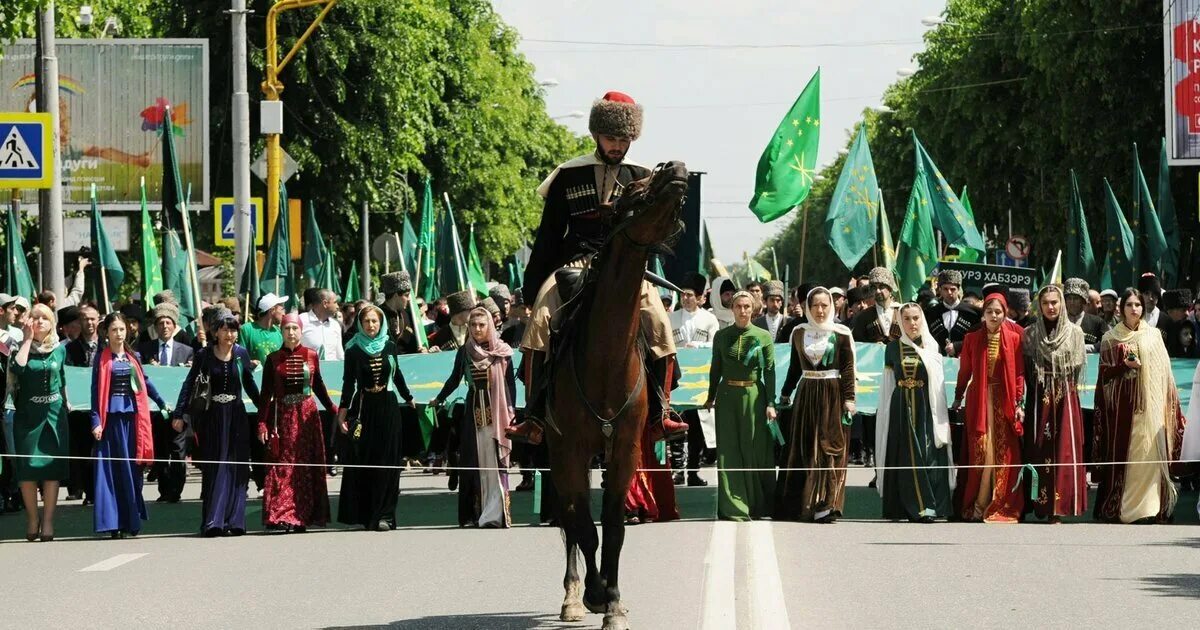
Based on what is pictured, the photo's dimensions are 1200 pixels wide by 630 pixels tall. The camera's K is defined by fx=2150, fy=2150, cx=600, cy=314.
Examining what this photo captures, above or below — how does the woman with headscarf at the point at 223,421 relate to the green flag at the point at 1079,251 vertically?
below

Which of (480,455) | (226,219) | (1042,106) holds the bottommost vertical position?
(480,455)

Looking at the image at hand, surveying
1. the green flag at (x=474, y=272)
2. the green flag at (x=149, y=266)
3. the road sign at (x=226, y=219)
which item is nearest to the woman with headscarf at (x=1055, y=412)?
the green flag at (x=149, y=266)

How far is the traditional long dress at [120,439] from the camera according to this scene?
54.2ft

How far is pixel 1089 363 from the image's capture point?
18.7m

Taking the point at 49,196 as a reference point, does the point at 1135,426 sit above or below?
below

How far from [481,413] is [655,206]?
7770 millimetres

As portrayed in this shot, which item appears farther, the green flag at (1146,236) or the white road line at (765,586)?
the green flag at (1146,236)

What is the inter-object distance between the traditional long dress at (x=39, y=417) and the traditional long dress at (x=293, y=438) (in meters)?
1.56

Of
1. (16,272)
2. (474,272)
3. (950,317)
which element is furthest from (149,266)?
(950,317)

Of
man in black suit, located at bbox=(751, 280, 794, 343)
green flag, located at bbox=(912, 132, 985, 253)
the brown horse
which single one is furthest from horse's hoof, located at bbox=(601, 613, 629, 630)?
green flag, located at bbox=(912, 132, 985, 253)

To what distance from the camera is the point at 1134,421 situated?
17.0 m

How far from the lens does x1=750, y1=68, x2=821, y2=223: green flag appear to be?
72.8ft

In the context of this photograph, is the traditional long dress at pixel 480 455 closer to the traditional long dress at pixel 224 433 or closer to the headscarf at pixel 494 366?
the headscarf at pixel 494 366

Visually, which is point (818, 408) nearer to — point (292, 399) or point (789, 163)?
point (292, 399)
